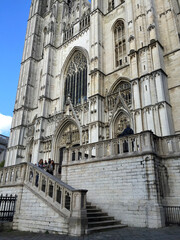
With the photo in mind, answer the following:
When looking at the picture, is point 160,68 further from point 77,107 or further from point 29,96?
point 29,96

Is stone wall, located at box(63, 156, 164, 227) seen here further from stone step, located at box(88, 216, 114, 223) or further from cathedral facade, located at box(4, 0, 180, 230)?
stone step, located at box(88, 216, 114, 223)

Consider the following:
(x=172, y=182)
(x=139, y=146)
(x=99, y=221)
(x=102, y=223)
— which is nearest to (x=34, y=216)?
(x=99, y=221)

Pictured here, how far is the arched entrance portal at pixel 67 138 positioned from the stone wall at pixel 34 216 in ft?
32.2

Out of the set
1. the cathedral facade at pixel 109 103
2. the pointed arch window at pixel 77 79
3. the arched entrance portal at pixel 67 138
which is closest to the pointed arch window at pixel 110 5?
the cathedral facade at pixel 109 103

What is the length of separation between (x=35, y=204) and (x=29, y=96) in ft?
64.7

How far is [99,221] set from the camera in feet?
24.1

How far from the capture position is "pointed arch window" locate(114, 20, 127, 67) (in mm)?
18302

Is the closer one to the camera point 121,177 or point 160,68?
point 121,177

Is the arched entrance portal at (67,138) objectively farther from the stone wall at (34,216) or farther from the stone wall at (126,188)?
the stone wall at (34,216)

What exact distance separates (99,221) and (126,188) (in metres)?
1.76

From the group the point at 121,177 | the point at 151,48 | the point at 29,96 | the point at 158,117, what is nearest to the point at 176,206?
the point at 121,177

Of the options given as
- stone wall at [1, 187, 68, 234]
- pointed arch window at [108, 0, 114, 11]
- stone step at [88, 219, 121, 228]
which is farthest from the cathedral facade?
stone wall at [1, 187, 68, 234]

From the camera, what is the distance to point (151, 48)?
571 inches

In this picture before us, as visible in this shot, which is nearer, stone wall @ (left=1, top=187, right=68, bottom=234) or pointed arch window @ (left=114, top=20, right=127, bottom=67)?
stone wall @ (left=1, top=187, right=68, bottom=234)
